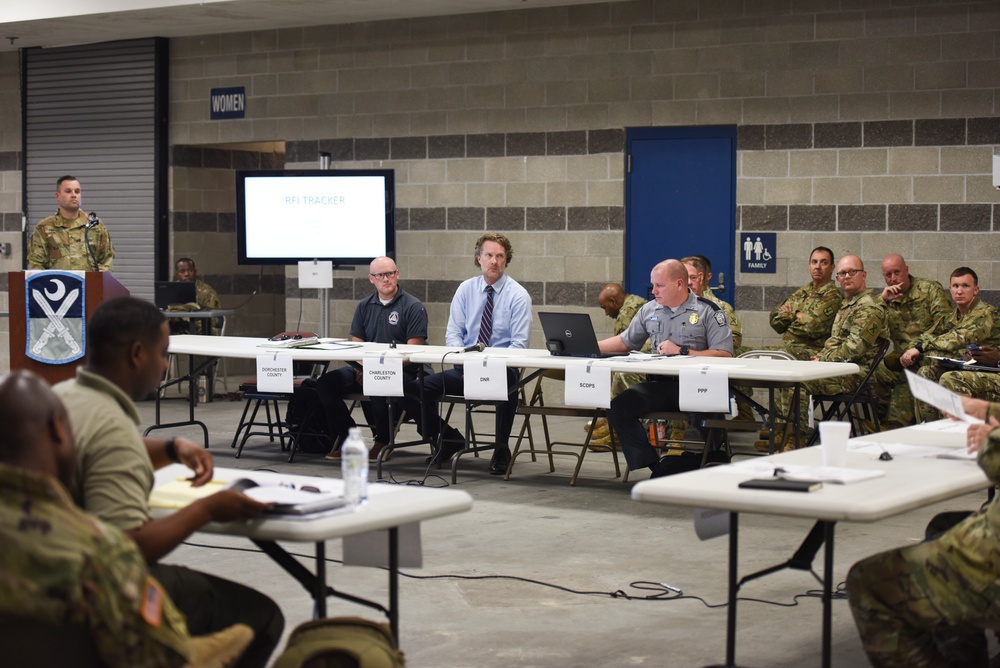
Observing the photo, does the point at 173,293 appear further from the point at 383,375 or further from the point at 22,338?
the point at 383,375

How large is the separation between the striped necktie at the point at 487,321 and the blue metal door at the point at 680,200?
231 centimetres

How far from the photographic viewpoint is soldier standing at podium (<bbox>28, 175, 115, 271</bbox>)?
934 cm

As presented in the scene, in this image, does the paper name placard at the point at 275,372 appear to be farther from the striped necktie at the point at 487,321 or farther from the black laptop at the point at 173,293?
the black laptop at the point at 173,293

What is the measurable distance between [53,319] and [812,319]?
4.85 m

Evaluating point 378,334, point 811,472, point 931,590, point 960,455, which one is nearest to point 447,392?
point 378,334

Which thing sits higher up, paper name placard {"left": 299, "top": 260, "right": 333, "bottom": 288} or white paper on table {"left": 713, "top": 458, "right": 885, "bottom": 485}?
paper name placard {"left": 299, "top": 260, "right": 333, "bottom": 288}

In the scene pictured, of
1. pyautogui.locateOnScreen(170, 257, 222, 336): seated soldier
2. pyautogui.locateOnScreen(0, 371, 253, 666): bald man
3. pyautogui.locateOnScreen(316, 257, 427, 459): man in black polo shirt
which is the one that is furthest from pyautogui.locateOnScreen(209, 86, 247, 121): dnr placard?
pyautogui.locateOnScreen(0, 371, 253, 666): bald man

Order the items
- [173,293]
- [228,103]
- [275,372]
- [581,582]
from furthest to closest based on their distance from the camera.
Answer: [228,103] < [173,293] < [275,372] < [581,582]

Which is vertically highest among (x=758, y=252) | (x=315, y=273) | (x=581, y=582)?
(x=758, y=252)

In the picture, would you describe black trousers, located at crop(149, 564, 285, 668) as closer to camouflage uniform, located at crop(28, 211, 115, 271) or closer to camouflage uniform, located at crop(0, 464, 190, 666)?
camouflage uniform, located at crop(0, 464, 190, 666)

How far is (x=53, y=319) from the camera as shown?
7.77m

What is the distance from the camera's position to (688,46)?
931 centimetres

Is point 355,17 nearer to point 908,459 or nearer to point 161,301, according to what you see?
point 161,301

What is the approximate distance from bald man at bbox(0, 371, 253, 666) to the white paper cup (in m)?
1.78
